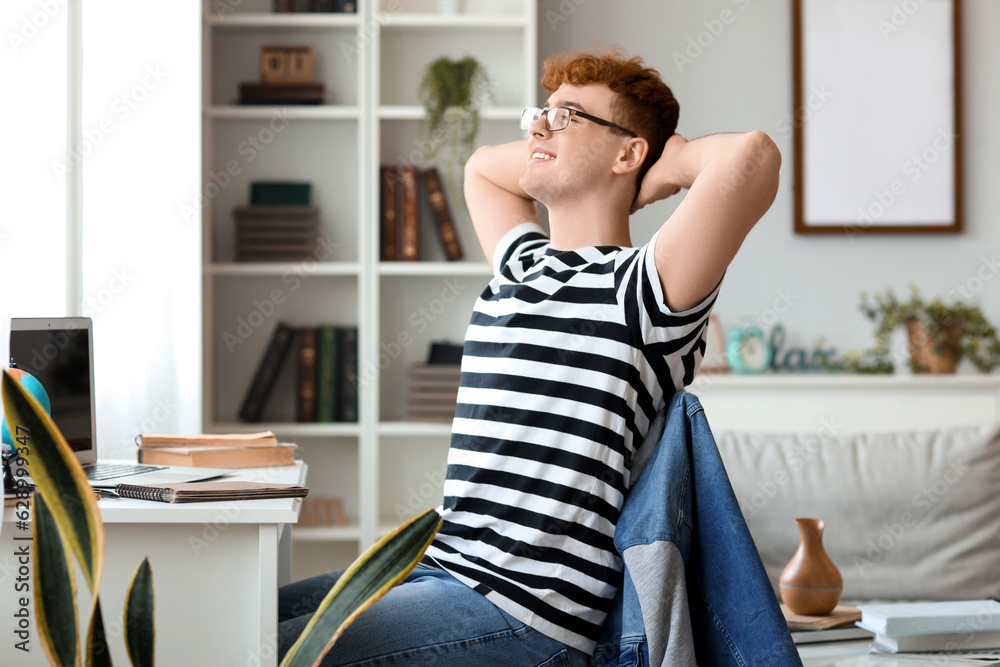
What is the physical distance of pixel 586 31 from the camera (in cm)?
314

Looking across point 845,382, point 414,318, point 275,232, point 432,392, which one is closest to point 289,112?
point 275,232

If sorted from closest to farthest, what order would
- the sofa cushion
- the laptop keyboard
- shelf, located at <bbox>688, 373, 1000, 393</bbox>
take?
1. the laptop keyboard
2. the sofa cushion
3. shelf, located at <bbox>688, 373, 1000, 393</bbox>

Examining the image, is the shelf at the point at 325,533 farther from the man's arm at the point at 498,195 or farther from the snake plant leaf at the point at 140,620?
the snake plant leaf at the point at 140,620

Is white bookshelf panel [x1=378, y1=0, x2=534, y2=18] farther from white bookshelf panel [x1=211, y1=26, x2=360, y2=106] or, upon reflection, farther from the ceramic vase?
the ceramic vase

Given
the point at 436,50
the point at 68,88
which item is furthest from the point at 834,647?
the point at 436,50

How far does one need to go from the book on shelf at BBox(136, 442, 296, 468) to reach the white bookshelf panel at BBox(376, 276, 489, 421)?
160 cm

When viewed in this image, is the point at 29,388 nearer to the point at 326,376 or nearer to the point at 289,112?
the point at 326,376

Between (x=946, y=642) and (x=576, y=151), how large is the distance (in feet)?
3.46

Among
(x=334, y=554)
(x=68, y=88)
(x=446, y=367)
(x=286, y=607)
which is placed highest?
(x=68, y=88)

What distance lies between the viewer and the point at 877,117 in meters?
3.21

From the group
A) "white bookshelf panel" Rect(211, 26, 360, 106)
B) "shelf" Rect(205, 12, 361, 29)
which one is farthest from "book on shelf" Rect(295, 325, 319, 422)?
"shelf" Rect(205, 12, 361, 29)

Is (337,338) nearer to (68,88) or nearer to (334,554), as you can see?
(334,554)

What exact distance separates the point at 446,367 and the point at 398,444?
376 millimetres

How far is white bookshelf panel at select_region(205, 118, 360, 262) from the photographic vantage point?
3.00m
